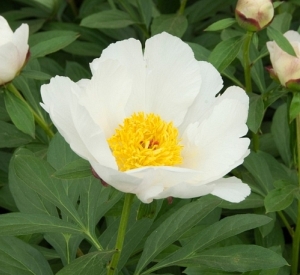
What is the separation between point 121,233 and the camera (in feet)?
2.90

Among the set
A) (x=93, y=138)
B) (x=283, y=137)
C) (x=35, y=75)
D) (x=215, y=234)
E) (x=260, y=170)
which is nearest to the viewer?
(x=93, y=138)

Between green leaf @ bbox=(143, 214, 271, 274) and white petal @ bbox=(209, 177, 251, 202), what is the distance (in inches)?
6.8

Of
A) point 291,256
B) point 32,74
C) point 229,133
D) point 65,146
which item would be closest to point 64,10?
point 32,74

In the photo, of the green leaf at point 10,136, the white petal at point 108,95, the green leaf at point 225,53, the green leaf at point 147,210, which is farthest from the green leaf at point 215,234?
the green leaf at point 10,136

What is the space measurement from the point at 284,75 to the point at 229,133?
1.02ft

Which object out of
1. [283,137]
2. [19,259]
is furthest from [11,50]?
[283,137]

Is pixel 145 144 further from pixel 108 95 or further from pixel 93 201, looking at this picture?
pixel 93 201

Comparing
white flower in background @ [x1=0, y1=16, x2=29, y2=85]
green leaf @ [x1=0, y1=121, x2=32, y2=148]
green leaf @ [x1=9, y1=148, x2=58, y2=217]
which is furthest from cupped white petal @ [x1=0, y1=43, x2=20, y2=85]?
green leaf @ [x1=0, y1=121, x2=32, y2=148]

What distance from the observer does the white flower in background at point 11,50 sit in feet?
3.62

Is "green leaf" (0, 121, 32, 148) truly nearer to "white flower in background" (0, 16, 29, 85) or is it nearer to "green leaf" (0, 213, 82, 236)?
"white flower in background" (0, 16, 29, 85)

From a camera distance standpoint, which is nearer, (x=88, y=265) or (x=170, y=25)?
(x=88, y=265)

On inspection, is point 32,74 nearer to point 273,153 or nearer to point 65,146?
point 65,146

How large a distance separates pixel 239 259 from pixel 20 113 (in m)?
0.51

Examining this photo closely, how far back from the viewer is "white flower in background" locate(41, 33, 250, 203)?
2.57 ft
